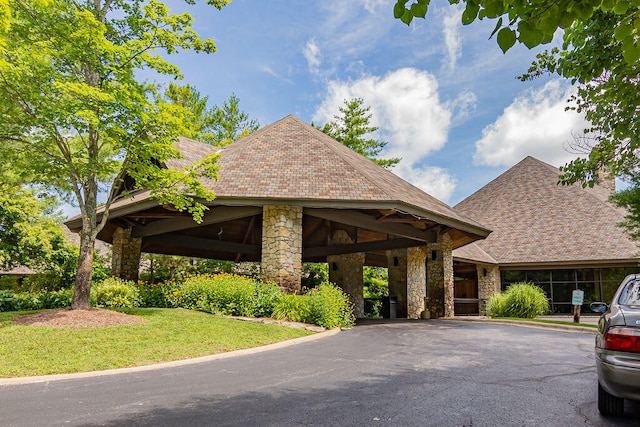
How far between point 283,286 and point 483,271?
51.4ft

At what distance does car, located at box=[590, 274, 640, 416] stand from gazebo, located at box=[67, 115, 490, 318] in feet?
30.5

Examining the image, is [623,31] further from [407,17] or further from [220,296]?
[220,296]

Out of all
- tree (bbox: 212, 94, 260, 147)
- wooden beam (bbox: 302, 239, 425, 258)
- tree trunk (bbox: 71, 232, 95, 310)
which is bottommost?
tree trunk (bbox: 71, 232, 95, 310)

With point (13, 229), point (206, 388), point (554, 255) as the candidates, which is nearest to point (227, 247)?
point (13, 229)

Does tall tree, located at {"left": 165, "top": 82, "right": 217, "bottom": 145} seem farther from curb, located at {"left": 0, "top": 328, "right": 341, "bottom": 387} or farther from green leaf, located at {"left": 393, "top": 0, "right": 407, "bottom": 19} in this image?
green leaf, located at {"left": 393, "top": 0, "right": 407, "bottom": 19}

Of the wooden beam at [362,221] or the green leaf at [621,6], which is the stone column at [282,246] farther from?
the green leaf at [621,6]

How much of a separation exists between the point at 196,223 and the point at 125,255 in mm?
3826

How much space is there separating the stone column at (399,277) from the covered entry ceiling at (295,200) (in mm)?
2667

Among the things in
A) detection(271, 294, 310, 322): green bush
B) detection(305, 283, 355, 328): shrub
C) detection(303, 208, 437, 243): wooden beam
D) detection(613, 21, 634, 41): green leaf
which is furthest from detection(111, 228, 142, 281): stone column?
detection(613, 21, 634, 41): green leaf

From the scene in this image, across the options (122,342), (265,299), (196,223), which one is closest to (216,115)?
(196,223)

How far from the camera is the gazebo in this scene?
14234 mm

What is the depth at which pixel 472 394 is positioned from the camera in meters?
5.43

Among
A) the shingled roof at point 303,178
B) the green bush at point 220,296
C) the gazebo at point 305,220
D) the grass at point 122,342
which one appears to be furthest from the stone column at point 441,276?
the grass at point 122,342

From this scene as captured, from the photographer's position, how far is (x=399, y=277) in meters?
22.0
